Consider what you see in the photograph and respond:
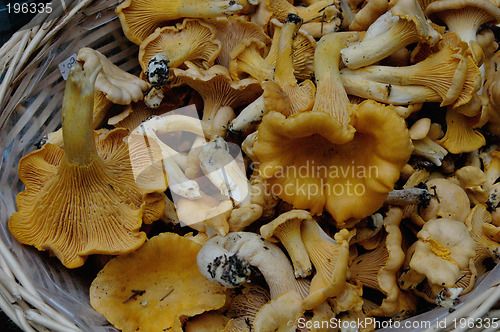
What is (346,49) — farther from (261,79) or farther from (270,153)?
(270,153)

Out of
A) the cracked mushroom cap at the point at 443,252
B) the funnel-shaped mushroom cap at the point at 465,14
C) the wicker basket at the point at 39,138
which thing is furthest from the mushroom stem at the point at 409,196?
the funnel-shaped mushroom cap at the point at 465,14

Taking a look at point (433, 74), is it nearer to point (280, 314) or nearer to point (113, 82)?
point (280, 314)

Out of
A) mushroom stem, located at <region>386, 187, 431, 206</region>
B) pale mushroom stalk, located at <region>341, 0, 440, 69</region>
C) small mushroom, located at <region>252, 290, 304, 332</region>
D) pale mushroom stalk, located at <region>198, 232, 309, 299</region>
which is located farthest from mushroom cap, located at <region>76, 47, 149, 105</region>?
mushroom stem, located at <region>386, 187, 431, 206</region>

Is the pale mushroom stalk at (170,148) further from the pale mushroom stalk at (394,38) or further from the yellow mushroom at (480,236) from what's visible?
the yellow mushroom at (480,236)

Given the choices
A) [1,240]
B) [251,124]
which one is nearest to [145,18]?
[251,124]

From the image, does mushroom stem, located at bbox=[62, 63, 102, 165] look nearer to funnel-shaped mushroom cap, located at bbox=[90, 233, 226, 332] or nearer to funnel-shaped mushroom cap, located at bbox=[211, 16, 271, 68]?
funnel-shaped mushroom cap, located at bbox=[90, 233, 226, 332]

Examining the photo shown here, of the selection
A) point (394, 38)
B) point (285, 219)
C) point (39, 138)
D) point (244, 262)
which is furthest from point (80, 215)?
point (394, 38)
